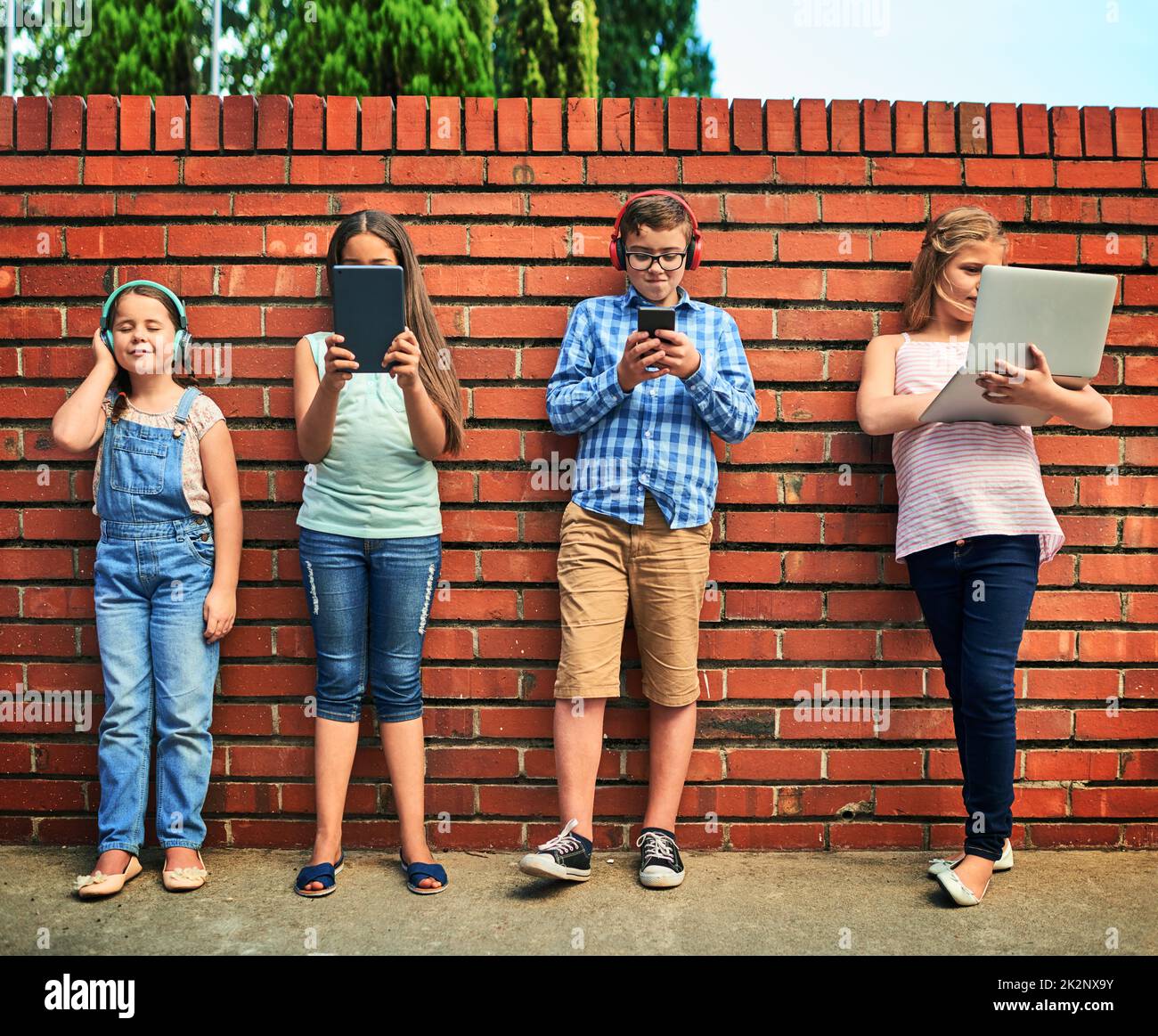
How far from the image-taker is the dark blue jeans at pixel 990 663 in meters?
2.85

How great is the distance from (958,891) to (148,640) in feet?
8.18

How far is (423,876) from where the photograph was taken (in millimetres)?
2926

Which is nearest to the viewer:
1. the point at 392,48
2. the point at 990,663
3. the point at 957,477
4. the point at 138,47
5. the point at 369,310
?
the point at 369,310

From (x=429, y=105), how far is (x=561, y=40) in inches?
494

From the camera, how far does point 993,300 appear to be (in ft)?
8.76

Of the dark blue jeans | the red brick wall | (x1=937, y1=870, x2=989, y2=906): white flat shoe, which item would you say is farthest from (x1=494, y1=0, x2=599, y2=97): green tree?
(x1=937, y1=870, x2=989, y2=906): white flat shoe

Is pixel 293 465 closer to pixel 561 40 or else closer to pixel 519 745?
pixel 519 745

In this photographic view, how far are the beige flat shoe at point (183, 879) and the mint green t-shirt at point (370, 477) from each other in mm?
1073

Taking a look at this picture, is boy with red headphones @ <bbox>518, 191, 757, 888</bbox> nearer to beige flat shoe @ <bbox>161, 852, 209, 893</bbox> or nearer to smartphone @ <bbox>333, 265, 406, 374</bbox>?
smartphone @ <bbox>333, 265, 406, 374</bbox>

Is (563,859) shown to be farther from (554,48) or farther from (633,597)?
(554,48)

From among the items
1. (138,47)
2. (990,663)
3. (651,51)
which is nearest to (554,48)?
(138,47)

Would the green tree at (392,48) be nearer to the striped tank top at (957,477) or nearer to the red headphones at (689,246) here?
the red headphones at (689,246)
